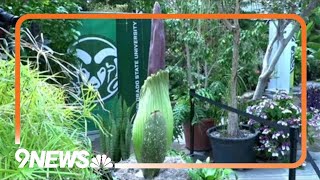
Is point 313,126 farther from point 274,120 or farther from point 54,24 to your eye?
point 54,24

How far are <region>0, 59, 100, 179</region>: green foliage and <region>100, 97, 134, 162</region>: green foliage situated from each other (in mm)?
529

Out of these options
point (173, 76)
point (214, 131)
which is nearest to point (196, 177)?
point (173, 76)

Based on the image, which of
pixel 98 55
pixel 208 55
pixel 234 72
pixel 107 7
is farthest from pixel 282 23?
pixel 107 7

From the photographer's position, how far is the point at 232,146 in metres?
2.20

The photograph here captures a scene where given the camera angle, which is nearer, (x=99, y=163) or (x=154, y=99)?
(x=99, y=163)

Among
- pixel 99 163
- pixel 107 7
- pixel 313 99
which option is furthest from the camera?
pixel 107 7

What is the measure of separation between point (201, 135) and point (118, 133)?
121 centimetres

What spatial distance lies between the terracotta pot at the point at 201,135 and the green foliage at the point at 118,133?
38.4 inches

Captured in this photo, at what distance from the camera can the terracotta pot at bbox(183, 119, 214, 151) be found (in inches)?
97.4

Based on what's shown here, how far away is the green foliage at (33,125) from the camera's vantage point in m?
0.77

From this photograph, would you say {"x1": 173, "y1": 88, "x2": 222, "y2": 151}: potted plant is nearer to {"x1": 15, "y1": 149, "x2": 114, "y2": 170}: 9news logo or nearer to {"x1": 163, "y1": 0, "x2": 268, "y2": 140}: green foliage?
{"x1": 163, "y1": 0, "x2": 268, "y2": 140}: green foliage

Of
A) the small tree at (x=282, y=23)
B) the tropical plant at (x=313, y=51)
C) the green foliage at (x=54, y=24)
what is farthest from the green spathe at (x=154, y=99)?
the tropical plant at (x=313, y=51)

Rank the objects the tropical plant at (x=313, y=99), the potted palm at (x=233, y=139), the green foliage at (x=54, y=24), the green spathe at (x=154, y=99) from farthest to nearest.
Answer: the tropical plant at (x=313, y=99) → the potted palm at (x=233, y=139) → the green foliage at (x=54, y=24) → the green spathe at (x=154, y=99)

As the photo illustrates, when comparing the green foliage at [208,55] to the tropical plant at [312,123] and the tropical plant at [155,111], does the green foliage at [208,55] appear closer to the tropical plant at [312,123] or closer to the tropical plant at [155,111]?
the tropical plant at [312,123]
